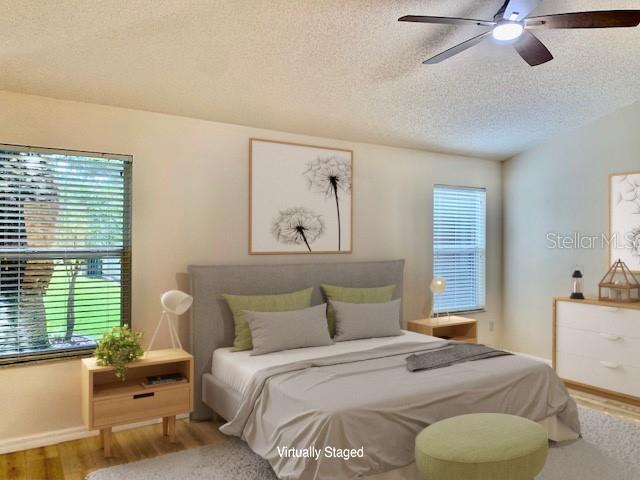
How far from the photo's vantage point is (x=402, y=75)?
3.68 meters

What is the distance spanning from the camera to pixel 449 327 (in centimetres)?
508

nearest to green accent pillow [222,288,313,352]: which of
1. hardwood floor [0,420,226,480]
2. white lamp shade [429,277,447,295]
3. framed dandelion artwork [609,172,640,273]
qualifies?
hardwood floor [0,420,226,480]

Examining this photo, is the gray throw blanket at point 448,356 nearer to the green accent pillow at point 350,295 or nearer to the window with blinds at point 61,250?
the green accent pillow at point 350,295

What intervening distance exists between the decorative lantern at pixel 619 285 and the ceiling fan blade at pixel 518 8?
3.00 m

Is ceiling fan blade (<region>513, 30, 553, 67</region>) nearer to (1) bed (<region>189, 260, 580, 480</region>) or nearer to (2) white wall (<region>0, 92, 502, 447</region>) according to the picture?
(1) bed (<region>189, 260, 580, 480</region>)

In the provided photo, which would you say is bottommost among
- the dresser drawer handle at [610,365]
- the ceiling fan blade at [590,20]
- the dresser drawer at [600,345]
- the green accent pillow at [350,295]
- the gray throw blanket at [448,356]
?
the dresser drawer handle at [610,365]

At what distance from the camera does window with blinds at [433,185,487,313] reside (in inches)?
217

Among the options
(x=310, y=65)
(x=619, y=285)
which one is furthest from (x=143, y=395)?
(x=619, y=285)

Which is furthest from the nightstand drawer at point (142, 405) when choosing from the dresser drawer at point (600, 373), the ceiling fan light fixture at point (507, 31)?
the dresser drawer at point (600, 373)

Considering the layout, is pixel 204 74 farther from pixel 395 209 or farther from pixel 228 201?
pixel 395 209

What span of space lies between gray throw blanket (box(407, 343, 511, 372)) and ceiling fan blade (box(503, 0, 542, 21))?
202cm

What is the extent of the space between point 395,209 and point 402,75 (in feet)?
5.65

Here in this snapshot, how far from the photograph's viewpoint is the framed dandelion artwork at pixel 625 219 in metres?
4.66

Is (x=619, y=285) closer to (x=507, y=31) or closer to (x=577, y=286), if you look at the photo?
(x=577, y=286)
